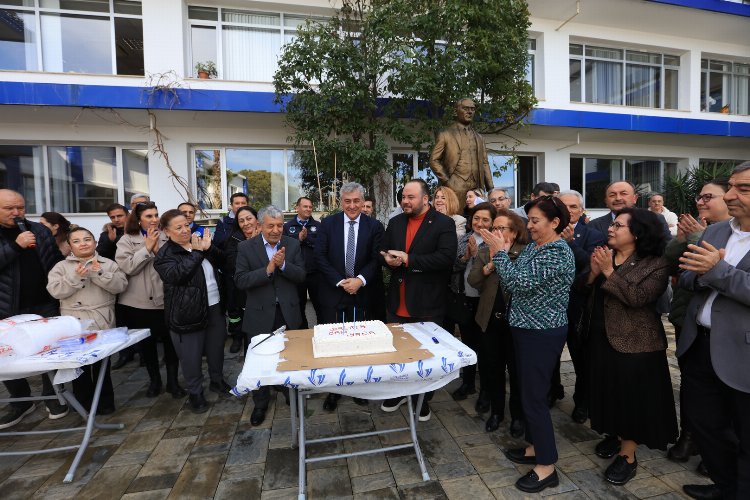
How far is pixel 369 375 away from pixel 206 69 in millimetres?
8526

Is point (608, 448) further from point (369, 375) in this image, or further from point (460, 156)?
point (460, 156)

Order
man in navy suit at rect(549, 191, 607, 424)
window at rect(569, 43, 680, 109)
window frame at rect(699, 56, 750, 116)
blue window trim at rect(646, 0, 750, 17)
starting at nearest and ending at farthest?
man in navy suit at rect(549, 191, 607, 424) < blue window trim at rect(646, 0, 750, 17) < window at rect(569, 43, 680, 109) < window frame at rect(699, 56, 750, 116)

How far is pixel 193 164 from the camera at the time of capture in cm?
828

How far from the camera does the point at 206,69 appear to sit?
8195 millimetres

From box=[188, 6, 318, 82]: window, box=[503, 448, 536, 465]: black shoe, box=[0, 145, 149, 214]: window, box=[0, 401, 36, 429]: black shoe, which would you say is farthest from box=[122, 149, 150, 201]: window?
box=[503, 448, 536, 465]: black shoe

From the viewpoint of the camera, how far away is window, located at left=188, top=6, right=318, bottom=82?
324 inches

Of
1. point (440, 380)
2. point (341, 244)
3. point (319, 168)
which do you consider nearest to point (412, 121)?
point (319, 168)

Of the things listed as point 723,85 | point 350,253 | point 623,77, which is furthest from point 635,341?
point 723,85

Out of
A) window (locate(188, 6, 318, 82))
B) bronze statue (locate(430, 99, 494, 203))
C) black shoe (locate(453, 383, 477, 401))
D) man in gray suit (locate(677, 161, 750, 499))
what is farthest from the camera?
window (locate(188, 6, 318, 82))

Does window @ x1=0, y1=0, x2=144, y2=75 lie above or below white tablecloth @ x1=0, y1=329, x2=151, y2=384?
above

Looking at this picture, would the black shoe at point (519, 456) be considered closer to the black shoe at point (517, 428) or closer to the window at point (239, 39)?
the black shoe at point (517, 428)

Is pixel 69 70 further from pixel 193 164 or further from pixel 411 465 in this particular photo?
pixel 411 465

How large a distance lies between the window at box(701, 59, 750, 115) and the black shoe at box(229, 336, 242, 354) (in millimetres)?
14039

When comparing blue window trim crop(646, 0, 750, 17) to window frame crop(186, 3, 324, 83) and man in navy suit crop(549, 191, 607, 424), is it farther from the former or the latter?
man in navy suit crop(549, 191, 607, 424)
